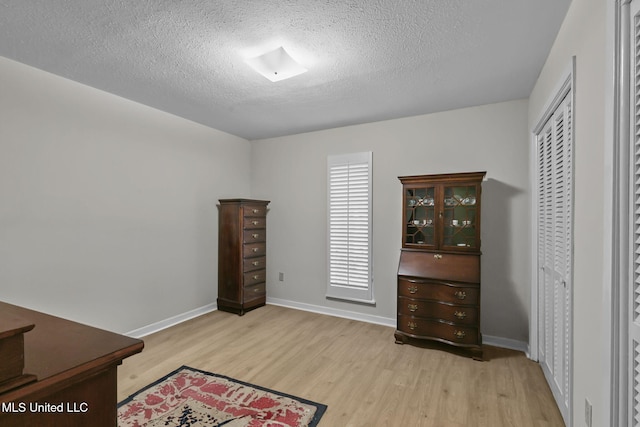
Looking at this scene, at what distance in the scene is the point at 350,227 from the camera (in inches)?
156

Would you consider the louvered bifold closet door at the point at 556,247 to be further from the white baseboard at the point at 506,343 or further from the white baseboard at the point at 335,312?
the white baseboard at the point at 335,312

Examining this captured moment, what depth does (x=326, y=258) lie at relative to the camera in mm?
4152

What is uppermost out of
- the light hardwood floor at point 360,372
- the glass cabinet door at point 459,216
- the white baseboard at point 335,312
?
the glass cabinet door at point 459,216

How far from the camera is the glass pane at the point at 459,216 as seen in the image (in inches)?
118

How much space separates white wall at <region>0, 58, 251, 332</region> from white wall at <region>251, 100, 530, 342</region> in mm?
933

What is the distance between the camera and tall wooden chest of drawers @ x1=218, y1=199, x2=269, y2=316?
401 centimetres

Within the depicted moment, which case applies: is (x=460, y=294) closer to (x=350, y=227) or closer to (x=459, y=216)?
(x=459, y=216)

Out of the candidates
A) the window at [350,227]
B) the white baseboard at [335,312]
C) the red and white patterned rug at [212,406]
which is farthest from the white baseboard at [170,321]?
the window at [350,227]

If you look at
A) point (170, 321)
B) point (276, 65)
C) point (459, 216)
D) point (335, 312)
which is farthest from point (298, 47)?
point (170, 321)

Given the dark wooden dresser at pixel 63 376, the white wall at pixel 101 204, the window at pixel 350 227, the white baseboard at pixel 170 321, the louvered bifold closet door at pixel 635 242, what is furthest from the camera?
the window at pixel 350 227

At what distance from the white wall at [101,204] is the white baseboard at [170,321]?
67 mm

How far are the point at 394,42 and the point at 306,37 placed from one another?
0.60 m

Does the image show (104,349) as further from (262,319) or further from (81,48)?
(262,319)

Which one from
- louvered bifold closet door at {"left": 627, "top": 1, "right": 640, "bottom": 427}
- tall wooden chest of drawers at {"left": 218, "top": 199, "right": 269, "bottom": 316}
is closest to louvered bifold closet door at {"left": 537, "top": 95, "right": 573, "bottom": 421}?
louvered bifold closet door at {"left": 627, "top": 1, "right": 640, "bottom": 427}
